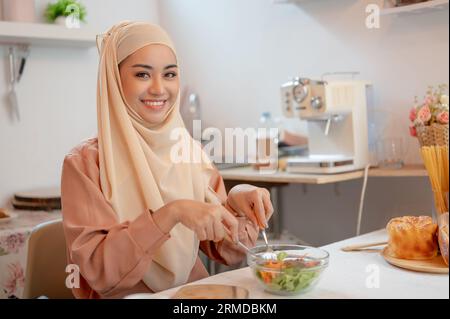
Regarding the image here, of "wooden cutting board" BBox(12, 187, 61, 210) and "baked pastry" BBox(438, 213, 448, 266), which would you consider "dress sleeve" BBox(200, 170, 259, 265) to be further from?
"wooden cutting board" BBox(12, 187, 61, 210)

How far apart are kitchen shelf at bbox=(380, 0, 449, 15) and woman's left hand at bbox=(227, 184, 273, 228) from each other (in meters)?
0.97

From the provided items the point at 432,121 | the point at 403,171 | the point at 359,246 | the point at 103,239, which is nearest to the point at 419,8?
the point at 432,121

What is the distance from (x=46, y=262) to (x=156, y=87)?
54 centimetres

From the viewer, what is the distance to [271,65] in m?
2.50

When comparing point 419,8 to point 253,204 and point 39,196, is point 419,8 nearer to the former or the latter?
point 253,204

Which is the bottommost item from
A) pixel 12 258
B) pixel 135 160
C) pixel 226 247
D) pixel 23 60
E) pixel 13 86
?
pixel 12 258

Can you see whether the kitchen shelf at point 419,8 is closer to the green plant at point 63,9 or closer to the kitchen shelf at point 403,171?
the kitchen shelf at point 403,171

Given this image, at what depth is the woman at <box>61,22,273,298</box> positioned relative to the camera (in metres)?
1.07

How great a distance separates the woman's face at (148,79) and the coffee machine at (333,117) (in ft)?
2.81

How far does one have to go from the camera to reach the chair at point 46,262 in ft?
4.59

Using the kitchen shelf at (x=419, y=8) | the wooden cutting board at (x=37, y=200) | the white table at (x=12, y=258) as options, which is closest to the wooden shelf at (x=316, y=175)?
the kitchen shelf at (x=419, y=8)

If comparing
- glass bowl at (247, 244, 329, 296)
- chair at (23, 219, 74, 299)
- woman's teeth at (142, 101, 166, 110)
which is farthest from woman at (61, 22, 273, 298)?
chair at (23, 219, 74, 299)

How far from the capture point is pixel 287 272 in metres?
0.94

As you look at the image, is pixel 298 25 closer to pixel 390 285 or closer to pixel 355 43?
pixel 355 43
